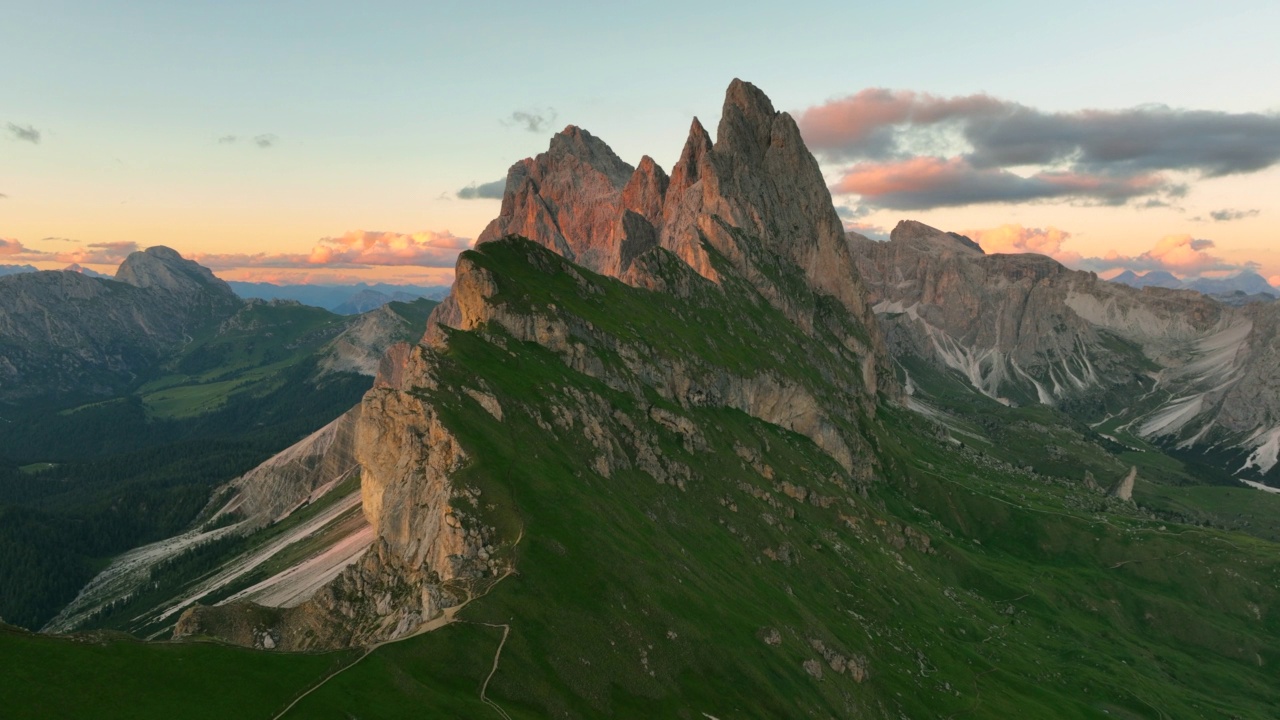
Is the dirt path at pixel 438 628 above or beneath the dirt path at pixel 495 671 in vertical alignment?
above

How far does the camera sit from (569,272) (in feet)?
625

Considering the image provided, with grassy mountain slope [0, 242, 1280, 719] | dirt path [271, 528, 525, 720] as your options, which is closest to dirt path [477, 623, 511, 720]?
dirt path [271, 528, 525, 720]

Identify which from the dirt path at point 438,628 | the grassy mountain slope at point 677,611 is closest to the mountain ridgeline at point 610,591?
the dirt path at point 438,628

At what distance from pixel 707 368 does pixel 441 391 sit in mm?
94788

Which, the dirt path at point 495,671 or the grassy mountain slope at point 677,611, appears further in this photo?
the grassy mountain slope at point 677,611

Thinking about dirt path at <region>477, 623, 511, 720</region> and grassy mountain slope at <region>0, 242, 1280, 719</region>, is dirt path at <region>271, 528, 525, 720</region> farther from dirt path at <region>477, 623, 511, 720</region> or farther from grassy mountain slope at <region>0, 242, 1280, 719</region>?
grassy mountain slope at <region>0, 242, 1280, 719</region>

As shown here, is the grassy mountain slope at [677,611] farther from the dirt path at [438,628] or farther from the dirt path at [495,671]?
the dirt path at [438,628]

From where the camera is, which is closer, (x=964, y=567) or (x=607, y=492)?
(x=607, y=492)

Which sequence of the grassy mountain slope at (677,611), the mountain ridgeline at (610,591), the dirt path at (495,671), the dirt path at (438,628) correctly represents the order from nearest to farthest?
the dirt path at (438,628) < the dirt path at (495,671) < the grassy mountain slope at (677,611) < the mountain ridgeline at (610,591)

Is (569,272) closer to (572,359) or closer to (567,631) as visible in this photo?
(572,359)

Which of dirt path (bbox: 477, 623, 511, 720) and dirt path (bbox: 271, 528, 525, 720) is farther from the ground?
dirt path (bbox: 271, 528, 525, 720)

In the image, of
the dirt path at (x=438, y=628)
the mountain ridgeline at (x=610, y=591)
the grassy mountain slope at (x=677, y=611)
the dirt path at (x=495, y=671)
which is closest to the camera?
the dirt path at (x=438, y=628)

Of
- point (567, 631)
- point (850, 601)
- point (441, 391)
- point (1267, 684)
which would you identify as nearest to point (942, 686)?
point (850, 601)

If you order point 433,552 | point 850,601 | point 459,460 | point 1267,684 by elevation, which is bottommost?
point 1267,684
